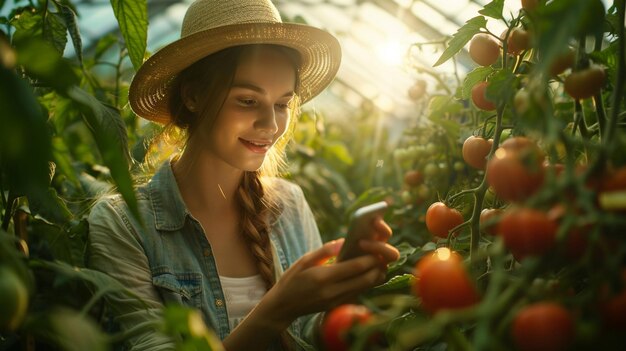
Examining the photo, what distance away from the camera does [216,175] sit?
1347 millimetres

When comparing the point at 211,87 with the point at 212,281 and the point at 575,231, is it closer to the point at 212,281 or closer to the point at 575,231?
the point at 212,281

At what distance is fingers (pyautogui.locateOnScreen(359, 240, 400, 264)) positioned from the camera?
620 mm

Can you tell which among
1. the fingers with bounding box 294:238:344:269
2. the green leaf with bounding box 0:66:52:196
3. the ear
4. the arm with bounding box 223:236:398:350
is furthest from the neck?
the green leaf with bounding box 0:66:52:196

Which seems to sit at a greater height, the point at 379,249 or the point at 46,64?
the point at 46,64

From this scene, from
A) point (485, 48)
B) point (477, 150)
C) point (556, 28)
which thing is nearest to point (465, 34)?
point (485, 48)

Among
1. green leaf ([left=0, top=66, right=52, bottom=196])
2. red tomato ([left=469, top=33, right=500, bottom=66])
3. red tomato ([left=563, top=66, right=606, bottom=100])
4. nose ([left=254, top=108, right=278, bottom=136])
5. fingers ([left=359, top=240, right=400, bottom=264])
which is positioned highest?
red tomato ([left=469, top=33, right=500, bottom=66])

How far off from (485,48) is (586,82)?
0.86 feet

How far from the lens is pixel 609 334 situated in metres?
0.37

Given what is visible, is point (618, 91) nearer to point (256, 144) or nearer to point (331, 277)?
point (331, 277)

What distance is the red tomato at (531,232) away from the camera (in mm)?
370

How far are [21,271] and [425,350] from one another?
1.45ft

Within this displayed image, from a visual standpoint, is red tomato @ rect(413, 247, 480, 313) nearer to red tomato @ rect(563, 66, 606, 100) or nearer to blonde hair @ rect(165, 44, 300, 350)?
red tomato @ rect(563, 66, 606, 100)

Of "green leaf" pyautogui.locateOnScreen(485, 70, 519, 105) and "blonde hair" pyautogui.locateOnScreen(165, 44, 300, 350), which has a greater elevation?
"green leaf" pyautogui.locateOnScreen(485, 70, 519, 105)

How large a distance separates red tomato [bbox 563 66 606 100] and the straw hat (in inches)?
29.6
